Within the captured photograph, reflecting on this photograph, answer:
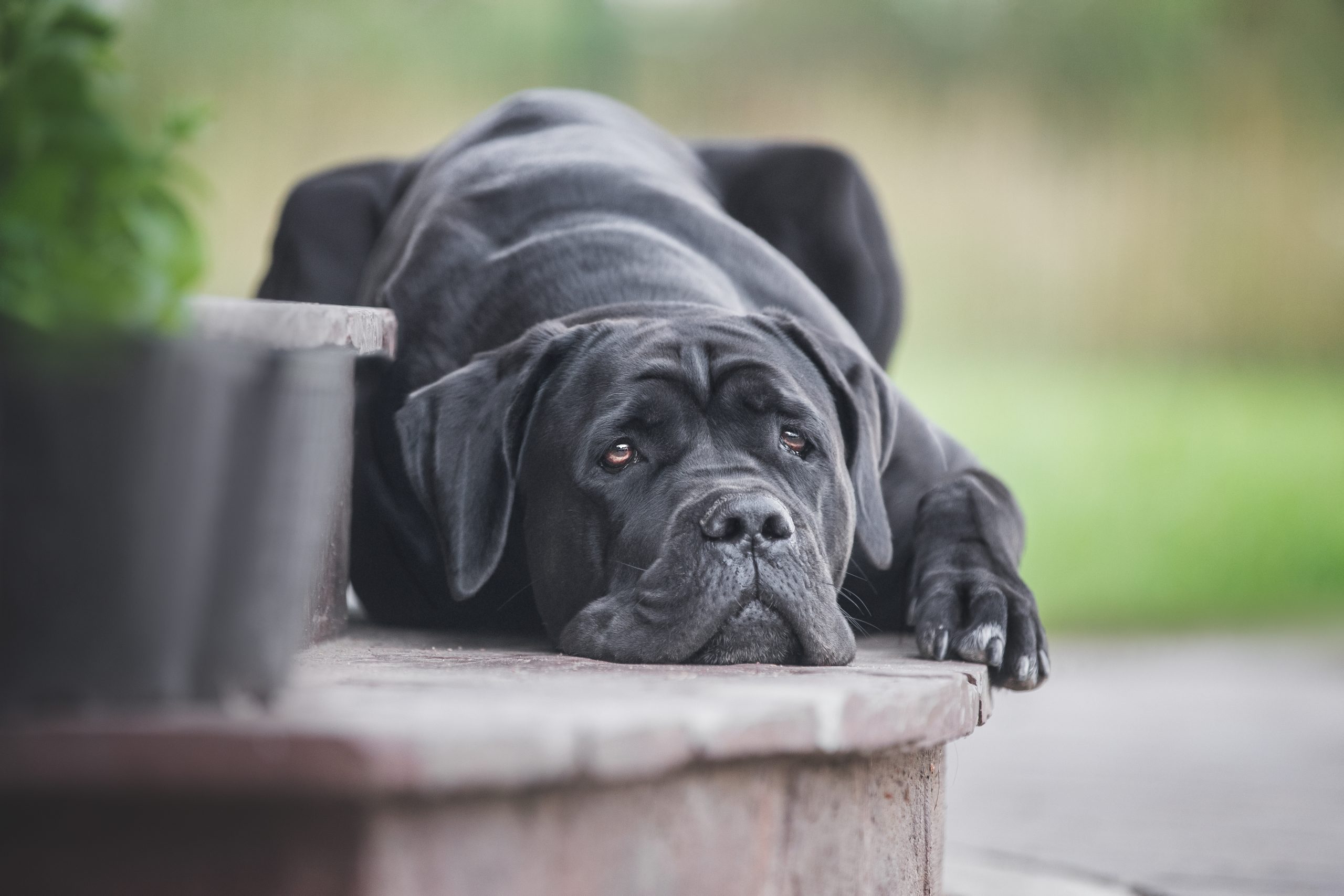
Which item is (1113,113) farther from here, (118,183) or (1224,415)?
(118,183)

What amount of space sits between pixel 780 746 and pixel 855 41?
969 centimetres

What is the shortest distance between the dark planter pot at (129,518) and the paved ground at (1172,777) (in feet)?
7.78

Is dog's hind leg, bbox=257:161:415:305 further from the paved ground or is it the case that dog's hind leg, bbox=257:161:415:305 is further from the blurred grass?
the blurred grass

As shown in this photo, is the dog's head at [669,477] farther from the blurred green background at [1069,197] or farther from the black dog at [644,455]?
the blurred green background at [1069,197]

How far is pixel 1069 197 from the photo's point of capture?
10.8 m

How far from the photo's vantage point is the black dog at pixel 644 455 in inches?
87.6

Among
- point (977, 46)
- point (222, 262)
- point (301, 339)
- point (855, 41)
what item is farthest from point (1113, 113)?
point (301, 339)

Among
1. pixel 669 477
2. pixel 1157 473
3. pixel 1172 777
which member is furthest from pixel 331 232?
pixel 1157 473

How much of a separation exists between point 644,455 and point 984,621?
0.58 meters

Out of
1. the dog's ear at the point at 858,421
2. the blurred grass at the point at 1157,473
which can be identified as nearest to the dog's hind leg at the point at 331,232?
the dog's ear at the point at 858,421

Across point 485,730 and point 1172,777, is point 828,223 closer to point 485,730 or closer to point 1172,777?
point 1172,777

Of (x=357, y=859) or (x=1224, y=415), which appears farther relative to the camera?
(x=1224, y=415)

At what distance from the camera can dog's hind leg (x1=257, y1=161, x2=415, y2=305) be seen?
4062mm

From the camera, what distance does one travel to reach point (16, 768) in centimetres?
131
